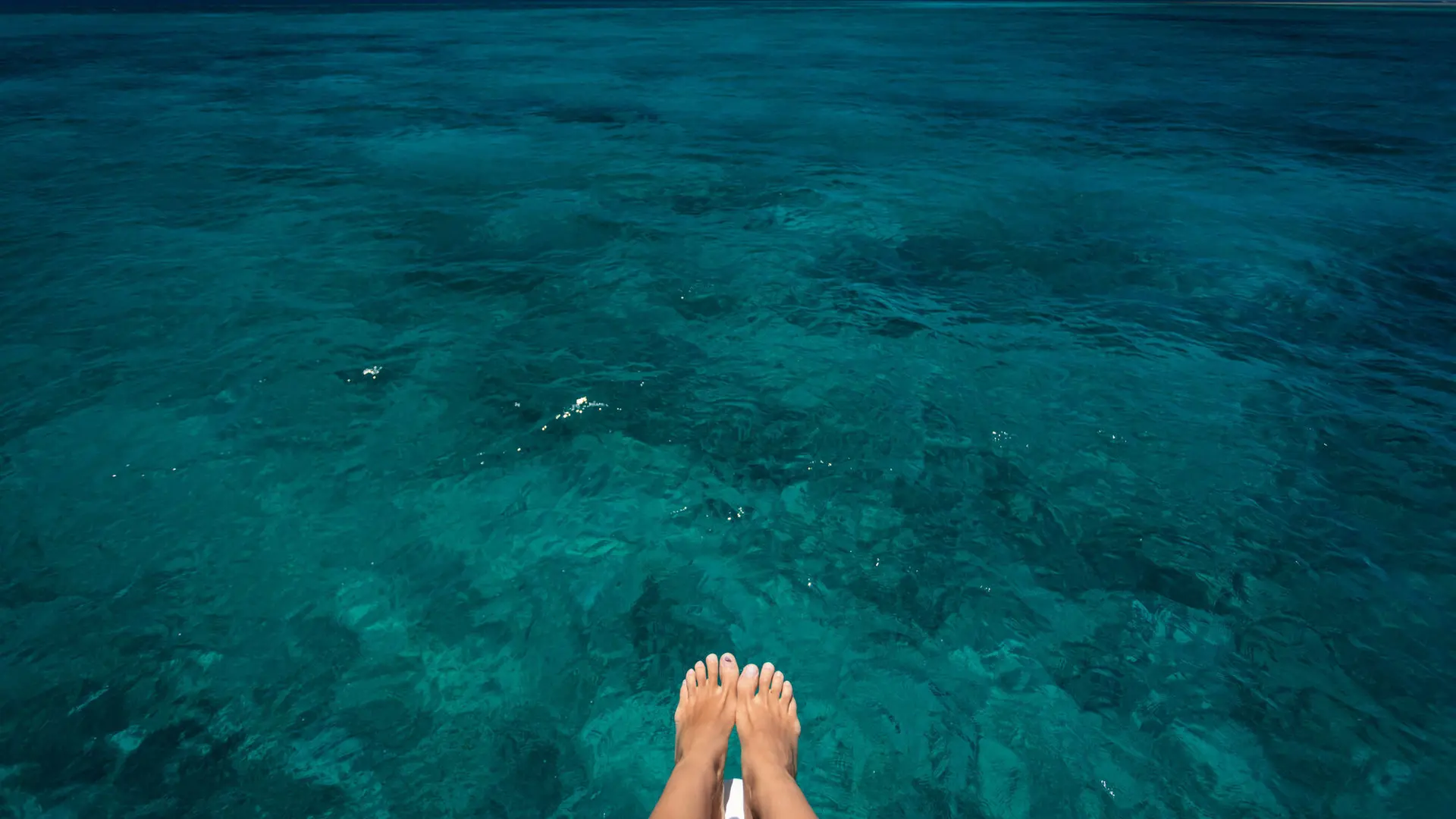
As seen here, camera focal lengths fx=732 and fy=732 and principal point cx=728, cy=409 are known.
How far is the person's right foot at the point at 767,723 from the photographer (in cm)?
315

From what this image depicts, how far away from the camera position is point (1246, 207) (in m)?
9.59

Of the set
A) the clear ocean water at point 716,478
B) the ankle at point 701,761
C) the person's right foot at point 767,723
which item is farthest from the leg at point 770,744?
the clear ocean water at point 716,478

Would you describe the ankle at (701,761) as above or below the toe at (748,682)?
above

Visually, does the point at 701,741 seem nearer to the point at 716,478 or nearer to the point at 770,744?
the point at 770,744

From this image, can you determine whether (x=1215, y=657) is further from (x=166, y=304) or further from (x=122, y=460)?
(x=166, y=304)

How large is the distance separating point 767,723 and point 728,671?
0.36m

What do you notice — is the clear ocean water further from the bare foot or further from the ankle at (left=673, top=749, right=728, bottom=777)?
the ankle at (left=673, top=749, right=728, bottom=777)

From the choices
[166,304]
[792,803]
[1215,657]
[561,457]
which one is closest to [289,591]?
[561,457]

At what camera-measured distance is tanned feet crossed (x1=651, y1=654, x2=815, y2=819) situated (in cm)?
286

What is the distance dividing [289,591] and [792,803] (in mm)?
3095

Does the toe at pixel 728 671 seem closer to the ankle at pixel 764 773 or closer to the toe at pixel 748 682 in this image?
the toe at pixel 748 682

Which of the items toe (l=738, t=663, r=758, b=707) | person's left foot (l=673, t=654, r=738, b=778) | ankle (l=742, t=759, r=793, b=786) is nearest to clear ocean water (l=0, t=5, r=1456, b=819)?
person's left foot (l=673, t=654, r=738, b=778)

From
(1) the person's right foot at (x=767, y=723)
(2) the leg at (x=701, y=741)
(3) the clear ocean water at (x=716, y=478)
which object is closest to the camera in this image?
(2) the leg at (x=701, y=741)

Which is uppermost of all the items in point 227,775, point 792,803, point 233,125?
point 233,125
